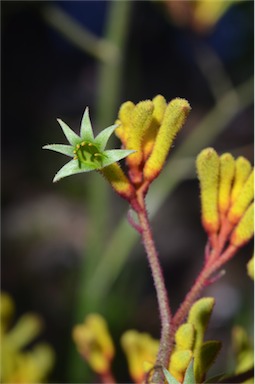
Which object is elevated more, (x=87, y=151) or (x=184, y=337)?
(x=87, y=151)

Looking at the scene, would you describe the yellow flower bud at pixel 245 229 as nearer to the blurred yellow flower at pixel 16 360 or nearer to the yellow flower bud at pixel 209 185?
the yellow flower bud at pixel 209 185

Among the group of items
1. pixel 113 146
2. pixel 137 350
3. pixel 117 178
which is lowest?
pixel 137 350

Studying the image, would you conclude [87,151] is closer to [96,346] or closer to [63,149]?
[63,149]

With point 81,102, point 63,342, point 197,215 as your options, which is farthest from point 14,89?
point 63,342

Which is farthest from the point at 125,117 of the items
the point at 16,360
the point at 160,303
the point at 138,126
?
the point at 16,360

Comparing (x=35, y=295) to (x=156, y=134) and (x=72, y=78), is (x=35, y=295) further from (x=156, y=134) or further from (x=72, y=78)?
(x=72, y=78)

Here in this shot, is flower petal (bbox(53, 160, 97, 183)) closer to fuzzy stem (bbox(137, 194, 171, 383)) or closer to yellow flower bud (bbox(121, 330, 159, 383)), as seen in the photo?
fuzzy stem (bbox(137, 194, 171, 383))
